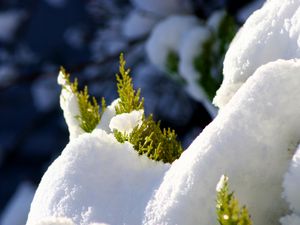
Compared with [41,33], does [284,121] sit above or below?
below

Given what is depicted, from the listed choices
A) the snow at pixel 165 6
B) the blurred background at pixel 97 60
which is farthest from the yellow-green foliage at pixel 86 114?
the snow at pixel 165 6

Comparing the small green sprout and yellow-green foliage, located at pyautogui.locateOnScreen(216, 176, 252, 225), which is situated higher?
the small green sprout

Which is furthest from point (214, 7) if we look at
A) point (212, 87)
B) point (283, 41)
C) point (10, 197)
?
point (10, 197)

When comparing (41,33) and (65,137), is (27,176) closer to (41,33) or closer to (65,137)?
(65,137)

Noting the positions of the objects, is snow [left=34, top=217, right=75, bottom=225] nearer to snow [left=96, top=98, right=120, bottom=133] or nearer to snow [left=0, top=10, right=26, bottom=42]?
snow [left=96, top=98, right=120, bottom=133]

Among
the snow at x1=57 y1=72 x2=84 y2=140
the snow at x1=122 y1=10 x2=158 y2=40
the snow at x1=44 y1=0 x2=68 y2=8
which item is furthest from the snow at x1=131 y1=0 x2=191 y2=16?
the snow at x1=44 y1=0 x2=68 y2=8

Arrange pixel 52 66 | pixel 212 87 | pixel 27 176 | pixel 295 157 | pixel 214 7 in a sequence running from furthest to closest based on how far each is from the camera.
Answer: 1. pixel 27 176
2. pixel 52 66
3. pixel 214 7
4. pixel 212 87
5. pixel 295 157

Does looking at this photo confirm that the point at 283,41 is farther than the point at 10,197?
No
